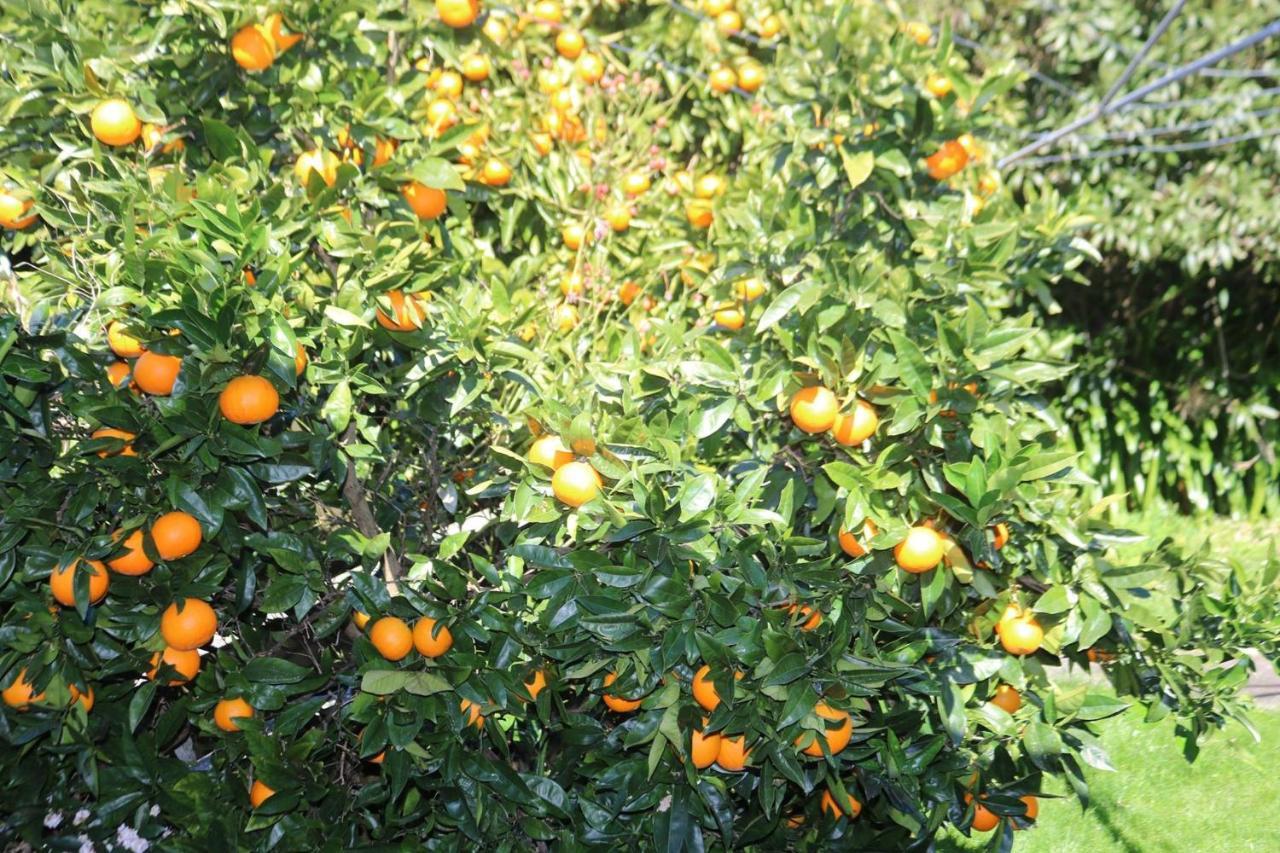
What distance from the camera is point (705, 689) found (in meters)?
1.65

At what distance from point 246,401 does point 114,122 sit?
686 millimetres

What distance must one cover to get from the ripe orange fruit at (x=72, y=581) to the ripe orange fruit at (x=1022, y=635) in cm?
157

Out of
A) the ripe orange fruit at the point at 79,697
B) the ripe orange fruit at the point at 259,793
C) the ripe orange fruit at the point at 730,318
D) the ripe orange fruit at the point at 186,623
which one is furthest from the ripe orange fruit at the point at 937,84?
the ripe orange fruit at the point at 79,697

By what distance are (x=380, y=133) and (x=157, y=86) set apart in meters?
0.47

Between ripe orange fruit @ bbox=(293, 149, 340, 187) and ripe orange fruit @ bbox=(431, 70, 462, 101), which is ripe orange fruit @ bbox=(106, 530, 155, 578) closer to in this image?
ripe orange fruit @ bbox=(293, 149, 340, 187)

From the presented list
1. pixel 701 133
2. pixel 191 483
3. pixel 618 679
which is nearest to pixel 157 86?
pixel 191 483

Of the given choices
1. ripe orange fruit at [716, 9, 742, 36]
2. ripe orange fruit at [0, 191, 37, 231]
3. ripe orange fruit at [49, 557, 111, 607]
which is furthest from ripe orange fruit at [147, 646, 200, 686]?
ripe orange fruit at [716, 9, 742, 36]

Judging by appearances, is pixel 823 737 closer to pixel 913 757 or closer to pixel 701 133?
pixel 913 757

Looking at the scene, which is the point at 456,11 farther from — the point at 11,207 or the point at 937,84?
the point at 937,84

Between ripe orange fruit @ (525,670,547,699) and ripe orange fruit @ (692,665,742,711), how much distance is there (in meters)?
0.27

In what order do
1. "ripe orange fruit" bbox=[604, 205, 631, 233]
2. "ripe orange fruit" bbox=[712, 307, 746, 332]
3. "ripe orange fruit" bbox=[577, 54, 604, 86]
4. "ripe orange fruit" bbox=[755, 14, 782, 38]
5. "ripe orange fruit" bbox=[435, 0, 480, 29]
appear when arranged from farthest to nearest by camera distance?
"ripe orange fruit" bbox=[755, 14, 782, 38]
"ripe orange fruit" bbox=[577, 54, 604, 86]
"ripe orange fruit" bbox=[604, 205, 631, 233]
"ripe orange fruit" bbox=[712, 307, 746, 332]
"ripe orange fruit" bbox=[435, 0, 480, 29]

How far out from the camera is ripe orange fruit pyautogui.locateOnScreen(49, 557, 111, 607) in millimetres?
1614

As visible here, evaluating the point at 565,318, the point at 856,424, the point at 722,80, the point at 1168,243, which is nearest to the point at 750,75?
the point at 722,80

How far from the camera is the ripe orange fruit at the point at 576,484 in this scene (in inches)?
66.4
